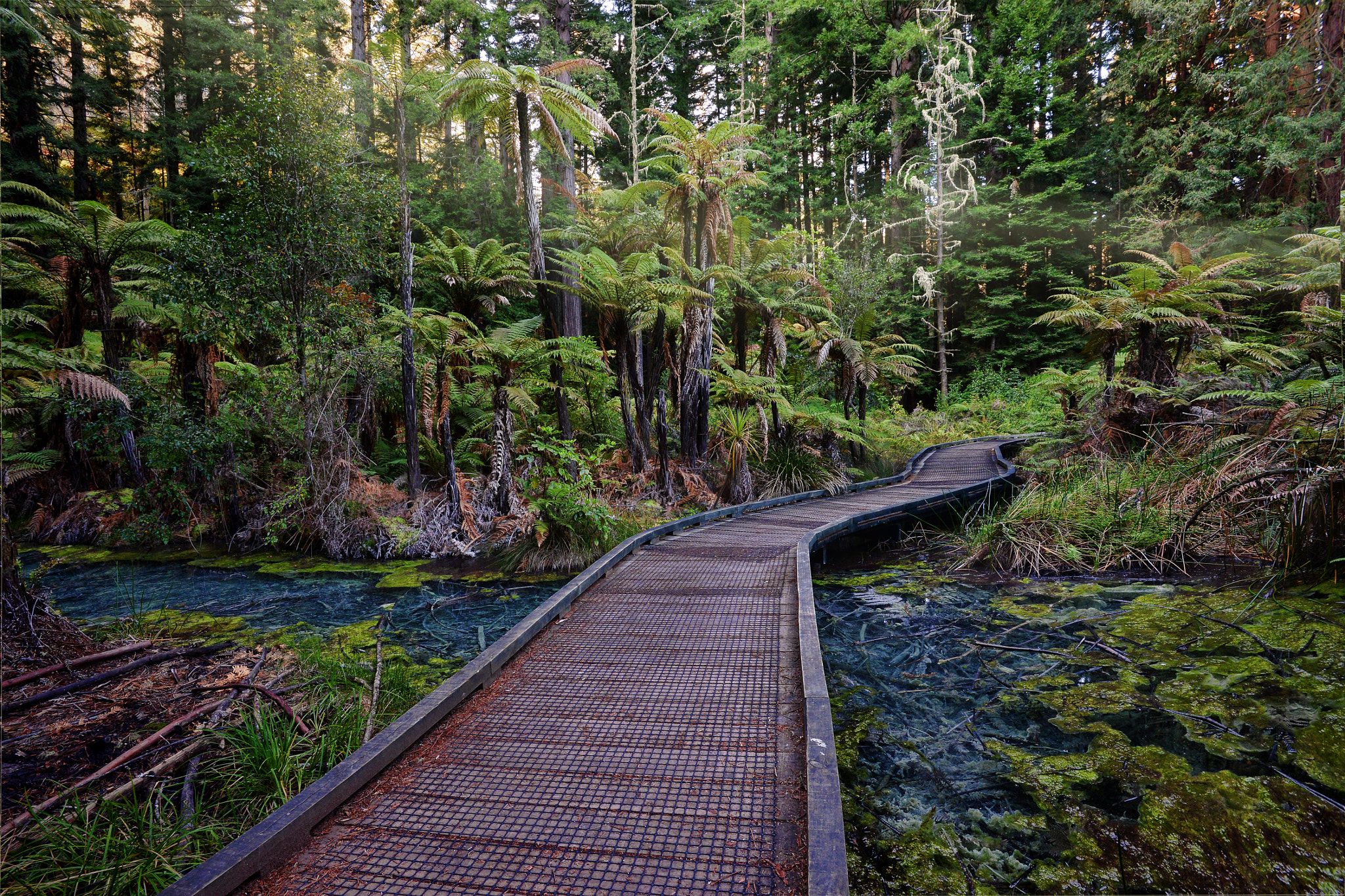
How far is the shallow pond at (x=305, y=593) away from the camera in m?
5.02

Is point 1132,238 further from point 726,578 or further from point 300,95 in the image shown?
point 300,95

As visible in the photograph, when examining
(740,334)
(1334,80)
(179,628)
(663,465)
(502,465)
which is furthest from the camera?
(1334,80)

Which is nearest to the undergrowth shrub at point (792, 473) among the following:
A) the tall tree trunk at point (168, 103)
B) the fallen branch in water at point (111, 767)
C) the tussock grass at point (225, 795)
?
the tussock grass at point (225, 795)

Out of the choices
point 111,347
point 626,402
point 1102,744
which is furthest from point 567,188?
point 1102,744

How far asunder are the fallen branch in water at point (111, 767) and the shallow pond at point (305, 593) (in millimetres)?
1461

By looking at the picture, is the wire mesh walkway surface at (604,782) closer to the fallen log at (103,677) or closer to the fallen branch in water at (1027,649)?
the fallen log at (103,677)

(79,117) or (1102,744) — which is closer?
(1102,744)

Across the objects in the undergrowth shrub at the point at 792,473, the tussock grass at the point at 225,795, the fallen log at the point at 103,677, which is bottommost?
the tussock grass at the point at 225,795

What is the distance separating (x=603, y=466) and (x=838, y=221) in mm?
18092

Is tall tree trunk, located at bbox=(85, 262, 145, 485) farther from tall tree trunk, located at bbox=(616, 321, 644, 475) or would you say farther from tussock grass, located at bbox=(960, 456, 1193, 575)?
tussock grass, located at bbox=(960, 456, 1193, 575)

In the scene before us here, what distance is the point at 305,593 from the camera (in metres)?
6.02

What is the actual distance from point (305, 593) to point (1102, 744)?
6596 mm

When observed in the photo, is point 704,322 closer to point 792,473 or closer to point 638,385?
point 638,385

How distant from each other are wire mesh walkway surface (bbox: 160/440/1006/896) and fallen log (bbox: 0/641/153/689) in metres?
1.81
